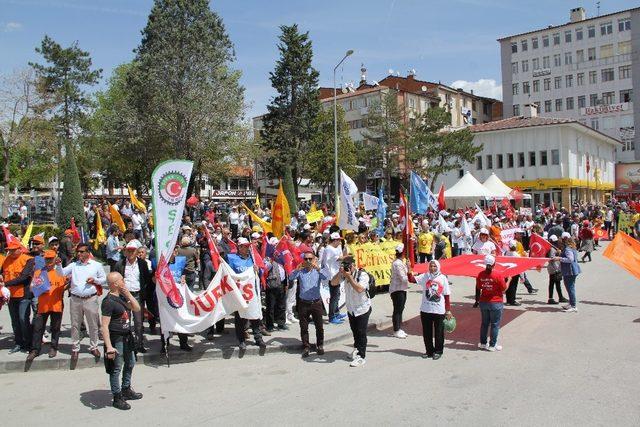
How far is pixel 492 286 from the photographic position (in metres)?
9.34

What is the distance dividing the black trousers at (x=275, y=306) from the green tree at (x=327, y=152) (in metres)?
44.5

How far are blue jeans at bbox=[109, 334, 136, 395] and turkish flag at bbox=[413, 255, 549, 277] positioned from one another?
6.34 meters

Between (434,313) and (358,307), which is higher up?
(358,307)

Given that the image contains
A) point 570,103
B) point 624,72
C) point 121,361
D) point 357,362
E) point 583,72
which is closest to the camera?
point 121,361

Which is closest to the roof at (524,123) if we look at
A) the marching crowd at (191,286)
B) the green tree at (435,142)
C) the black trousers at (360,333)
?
the green tree at (435,142)

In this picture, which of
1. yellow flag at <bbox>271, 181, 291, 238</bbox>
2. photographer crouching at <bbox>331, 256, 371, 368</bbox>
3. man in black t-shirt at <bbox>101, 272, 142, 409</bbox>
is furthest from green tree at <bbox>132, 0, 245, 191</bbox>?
man in black t-shirt at <bbox>101, 272, 142, 409</bbox>

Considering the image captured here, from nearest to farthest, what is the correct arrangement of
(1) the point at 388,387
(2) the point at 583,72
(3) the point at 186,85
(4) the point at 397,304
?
(1) the point at 388,387
(4) the point at 397,304
(3) the point at 186,85
(2) the point at 583,72

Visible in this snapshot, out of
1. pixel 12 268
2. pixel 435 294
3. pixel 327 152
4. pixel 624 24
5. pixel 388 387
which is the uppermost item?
pixel 624 24

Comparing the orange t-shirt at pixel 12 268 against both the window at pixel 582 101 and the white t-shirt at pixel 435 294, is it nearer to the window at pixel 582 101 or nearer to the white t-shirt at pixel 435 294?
the white t-shirt at pixel 435 294

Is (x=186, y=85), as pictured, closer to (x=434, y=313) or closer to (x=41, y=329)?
(x=41, y=329)

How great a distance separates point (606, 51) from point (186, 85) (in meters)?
60.0

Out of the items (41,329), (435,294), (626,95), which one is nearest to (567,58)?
(626,95)

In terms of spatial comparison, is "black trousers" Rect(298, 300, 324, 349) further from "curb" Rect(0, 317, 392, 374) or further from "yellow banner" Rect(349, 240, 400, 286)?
"yellow banner" Rect(349, 240, 400, 286)

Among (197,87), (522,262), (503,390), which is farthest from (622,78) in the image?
(503,390)
